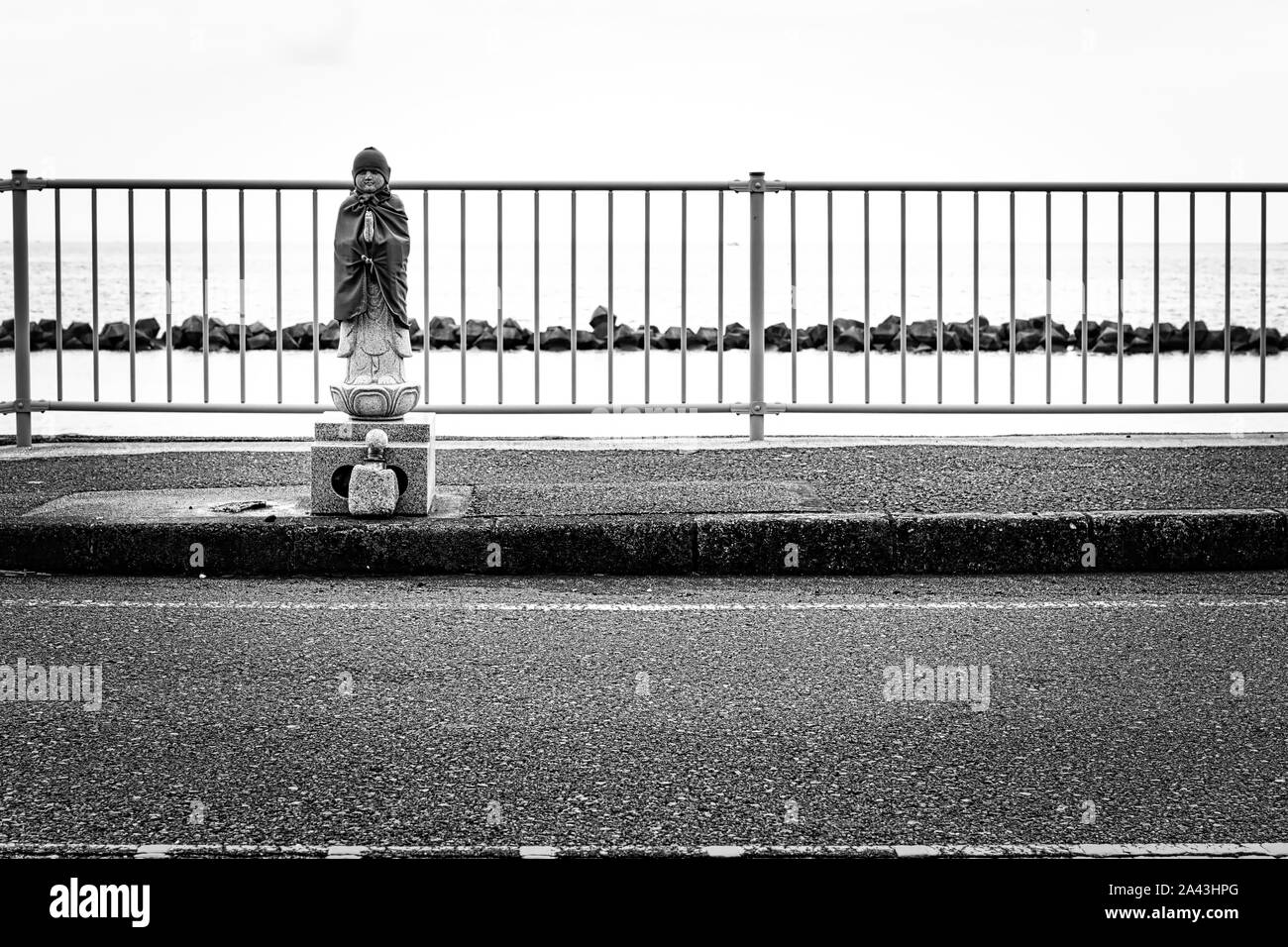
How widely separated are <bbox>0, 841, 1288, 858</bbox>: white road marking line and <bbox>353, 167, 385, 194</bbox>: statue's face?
15.9ft

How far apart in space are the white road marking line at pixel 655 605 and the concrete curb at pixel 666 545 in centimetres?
76

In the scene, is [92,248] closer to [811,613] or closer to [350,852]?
[811,613]

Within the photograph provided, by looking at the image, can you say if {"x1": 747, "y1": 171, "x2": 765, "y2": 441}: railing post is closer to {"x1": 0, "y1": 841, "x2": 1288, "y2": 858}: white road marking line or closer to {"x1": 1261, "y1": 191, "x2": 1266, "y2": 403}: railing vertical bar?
{"x1": 1261, "y1": 191, "x2": 1266, "y2": 403}: railing vertical bar

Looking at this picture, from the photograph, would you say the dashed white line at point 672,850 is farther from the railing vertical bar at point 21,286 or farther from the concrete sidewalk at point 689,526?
the railing vertical bar at point 21,286

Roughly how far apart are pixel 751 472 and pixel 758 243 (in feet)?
5.70

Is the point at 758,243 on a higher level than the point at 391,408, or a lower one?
higher

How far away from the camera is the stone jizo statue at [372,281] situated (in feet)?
25.8

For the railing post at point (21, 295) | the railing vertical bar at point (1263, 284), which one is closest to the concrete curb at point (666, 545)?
the railing post at point (21, 295)

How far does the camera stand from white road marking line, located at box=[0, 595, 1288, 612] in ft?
21.1

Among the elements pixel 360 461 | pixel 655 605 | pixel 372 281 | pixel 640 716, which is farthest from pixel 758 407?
pixel 640 716

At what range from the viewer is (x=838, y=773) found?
4.20 metres

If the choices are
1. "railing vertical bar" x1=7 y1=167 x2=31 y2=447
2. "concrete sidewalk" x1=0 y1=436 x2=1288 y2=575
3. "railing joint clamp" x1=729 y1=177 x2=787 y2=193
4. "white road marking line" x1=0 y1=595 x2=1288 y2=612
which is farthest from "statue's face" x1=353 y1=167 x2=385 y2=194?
"railing vertical bar" x1=7 y1=167 x2=31 y2=447

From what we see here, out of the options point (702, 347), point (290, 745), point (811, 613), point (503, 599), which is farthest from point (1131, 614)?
point (702, 347)
